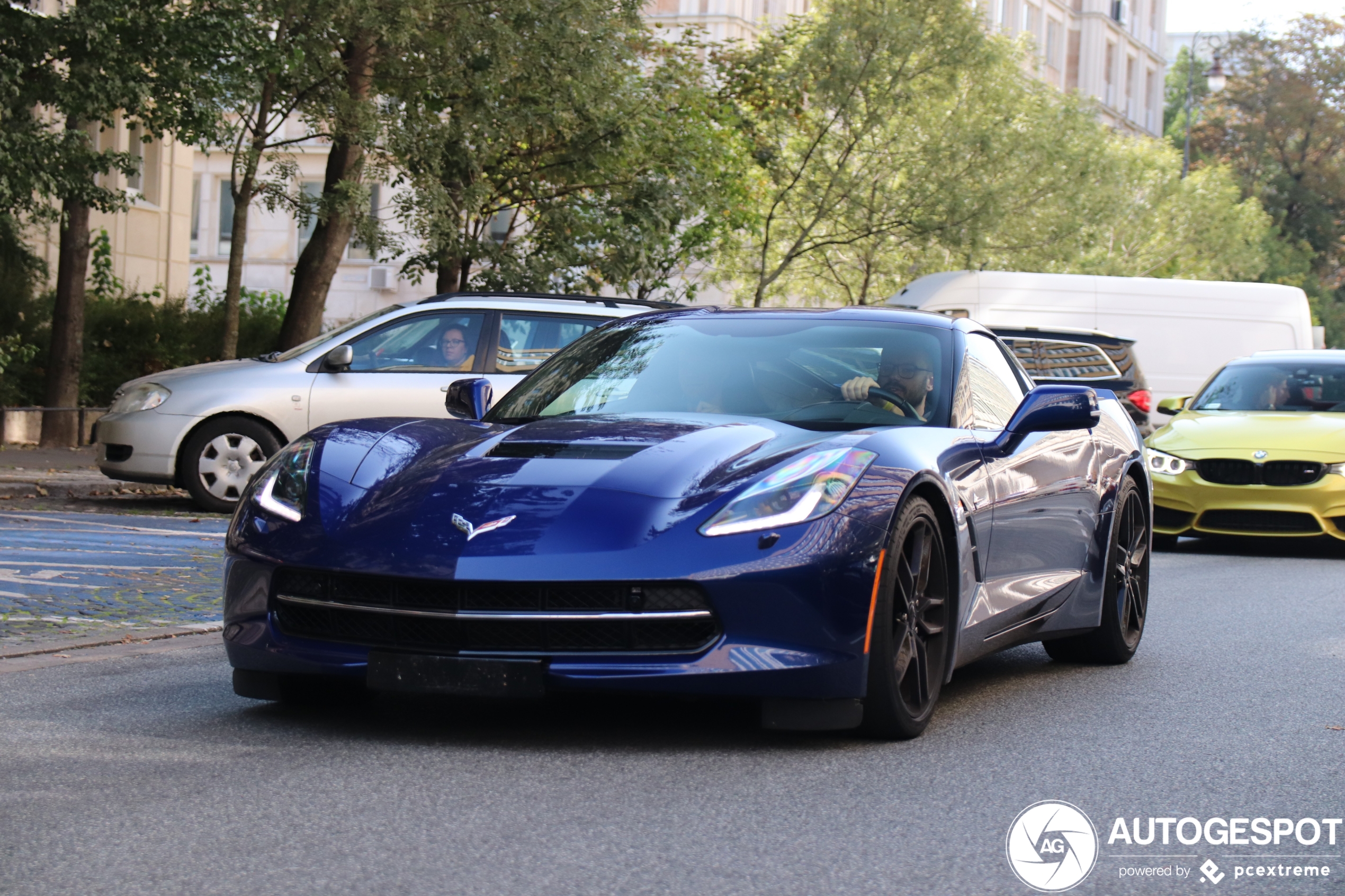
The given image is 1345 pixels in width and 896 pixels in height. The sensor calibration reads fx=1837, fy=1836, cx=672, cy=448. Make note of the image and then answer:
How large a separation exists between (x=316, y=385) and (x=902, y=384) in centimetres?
824

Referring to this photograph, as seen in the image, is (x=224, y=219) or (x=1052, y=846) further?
(x=224, y=219)

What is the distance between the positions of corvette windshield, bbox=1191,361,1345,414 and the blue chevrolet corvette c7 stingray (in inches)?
355

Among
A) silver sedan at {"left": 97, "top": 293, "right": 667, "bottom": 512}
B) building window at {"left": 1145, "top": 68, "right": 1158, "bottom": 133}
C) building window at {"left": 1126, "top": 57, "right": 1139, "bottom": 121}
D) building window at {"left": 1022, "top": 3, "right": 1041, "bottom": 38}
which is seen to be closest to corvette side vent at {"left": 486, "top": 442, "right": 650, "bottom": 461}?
silver sedan at {"left": 97, "top": 293, "right": 667, "bottom": 512}

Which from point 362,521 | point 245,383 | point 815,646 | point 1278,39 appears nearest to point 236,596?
point 362,521

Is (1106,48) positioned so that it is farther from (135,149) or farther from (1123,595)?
(1123,595)

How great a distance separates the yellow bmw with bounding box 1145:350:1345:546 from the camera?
13469 millimetres

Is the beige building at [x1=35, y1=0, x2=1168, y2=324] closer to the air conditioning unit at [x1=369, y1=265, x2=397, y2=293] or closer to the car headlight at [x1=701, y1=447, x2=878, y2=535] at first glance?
the air conditioning unit at [x1=369, y1=265, x2=397, y2=293]

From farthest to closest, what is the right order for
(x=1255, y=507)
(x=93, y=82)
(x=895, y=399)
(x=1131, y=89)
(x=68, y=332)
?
(x=1131, y=89)
(x=68, y=332)
(x=93, y=82)
(x=1255, y=507)
(x=895, y=399)

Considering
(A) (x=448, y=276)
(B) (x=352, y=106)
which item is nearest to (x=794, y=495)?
(B) (x=352, y=106)

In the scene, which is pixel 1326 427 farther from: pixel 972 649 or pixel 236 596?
pixel 236 596

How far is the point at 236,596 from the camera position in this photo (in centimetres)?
538

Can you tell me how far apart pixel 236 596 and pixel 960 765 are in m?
2.14

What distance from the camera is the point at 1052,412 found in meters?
6.27

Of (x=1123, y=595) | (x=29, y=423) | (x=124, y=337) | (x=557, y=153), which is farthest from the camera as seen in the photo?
(x=124, y=337)
